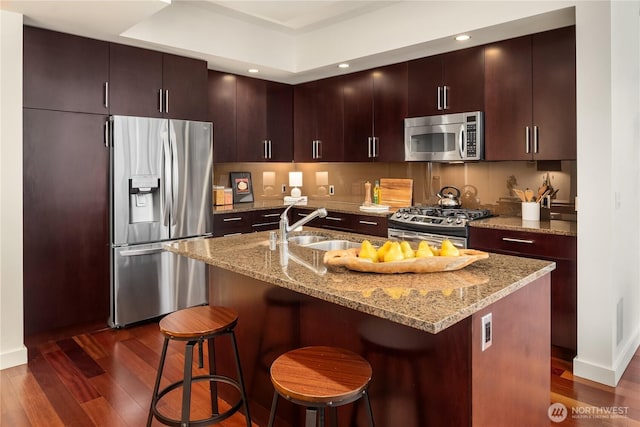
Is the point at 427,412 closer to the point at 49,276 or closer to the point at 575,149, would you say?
the point at 575,149

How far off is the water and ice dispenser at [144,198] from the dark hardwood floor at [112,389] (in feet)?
3.26

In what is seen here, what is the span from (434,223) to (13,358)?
3175 mm

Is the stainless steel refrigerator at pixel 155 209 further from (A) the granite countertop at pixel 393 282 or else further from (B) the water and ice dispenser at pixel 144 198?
(A) the granite countertop at pixel 393 282

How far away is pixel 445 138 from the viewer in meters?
3.93

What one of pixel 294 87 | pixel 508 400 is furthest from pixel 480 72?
pixel 508 400

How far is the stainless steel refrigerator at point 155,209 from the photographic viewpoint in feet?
12.1

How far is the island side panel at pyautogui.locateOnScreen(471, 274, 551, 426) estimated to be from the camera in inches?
61.3

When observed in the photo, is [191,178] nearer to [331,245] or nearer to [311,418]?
[331,245]

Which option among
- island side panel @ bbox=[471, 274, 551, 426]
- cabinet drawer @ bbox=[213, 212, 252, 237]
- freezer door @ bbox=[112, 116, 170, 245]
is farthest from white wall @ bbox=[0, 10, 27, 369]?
island side panel @ bbox=[471, 274, 551, 426]

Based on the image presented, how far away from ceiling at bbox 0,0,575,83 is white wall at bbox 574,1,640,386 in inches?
12.2

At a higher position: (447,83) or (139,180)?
(447,83)

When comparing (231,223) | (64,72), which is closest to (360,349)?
(231,223)

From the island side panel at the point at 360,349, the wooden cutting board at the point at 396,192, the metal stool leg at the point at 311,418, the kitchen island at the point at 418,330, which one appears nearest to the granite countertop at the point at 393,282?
the kitchen island at the point at 418,330

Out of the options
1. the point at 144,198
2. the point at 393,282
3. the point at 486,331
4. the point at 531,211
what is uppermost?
the point at 144,198
